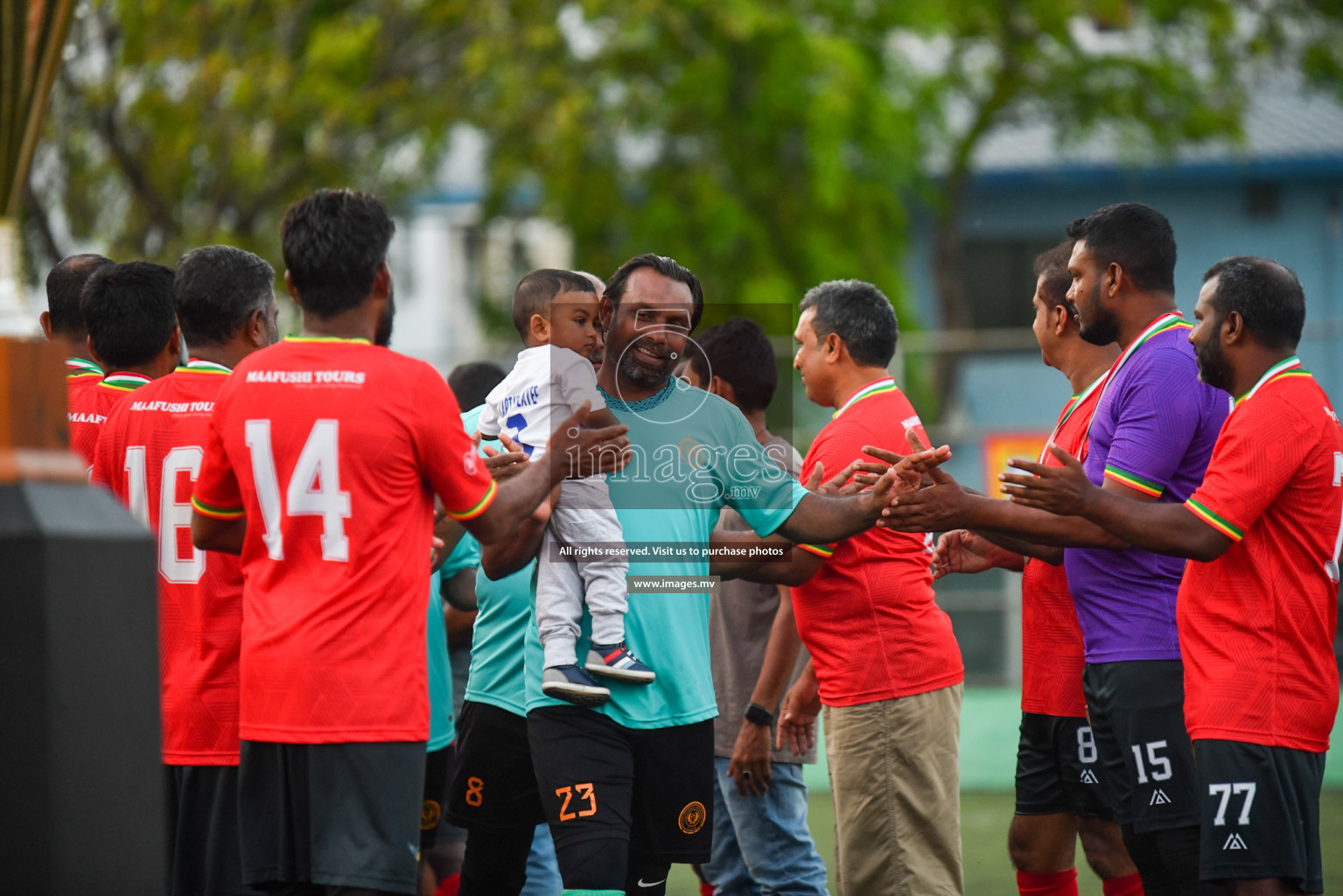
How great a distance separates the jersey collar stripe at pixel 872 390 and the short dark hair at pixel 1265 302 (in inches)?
50.7

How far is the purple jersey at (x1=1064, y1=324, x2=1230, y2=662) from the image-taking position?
4805 millimetres

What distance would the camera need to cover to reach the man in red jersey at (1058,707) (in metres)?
5.34

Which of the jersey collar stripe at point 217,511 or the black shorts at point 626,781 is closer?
the jersey collar stripe at point 217,511

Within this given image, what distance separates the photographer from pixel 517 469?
179 inches

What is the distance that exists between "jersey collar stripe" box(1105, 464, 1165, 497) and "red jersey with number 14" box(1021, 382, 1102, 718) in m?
0.45

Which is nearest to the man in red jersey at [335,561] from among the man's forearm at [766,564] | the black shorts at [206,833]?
the black shorts at [206,833]

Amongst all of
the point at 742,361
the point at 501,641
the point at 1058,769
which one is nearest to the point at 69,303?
the point at 501,641

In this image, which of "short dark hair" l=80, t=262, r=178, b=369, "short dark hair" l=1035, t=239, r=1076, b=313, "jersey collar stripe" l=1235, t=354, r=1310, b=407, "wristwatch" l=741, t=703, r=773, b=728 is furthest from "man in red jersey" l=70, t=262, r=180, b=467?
"jersey collar stripe" l=1235, t=354, r=1310, b=407

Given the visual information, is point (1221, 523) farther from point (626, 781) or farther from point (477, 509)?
point (477, 509)

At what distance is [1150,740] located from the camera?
4781 mm

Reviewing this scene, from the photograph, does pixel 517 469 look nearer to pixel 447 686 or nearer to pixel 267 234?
pixel 447 686

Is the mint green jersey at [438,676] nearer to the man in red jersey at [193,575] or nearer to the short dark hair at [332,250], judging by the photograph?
the man in red jersey at [193,575]

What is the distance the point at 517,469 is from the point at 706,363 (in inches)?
69.8

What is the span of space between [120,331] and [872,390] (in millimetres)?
2773
